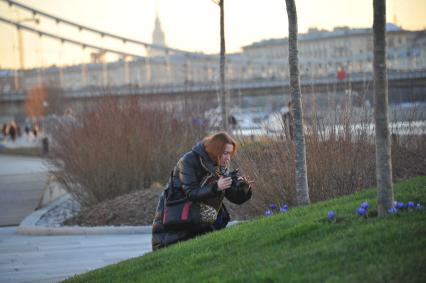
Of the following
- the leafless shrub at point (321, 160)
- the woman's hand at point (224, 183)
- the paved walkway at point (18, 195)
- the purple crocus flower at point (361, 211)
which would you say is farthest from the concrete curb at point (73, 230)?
the purple crocus flower at point (361, 211)

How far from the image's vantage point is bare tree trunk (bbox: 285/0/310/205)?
324 inches

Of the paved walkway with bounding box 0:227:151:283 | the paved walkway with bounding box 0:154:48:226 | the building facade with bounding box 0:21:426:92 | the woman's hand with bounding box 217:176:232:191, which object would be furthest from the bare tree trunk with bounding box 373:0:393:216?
the building facade with bounding box 0:21:426:92

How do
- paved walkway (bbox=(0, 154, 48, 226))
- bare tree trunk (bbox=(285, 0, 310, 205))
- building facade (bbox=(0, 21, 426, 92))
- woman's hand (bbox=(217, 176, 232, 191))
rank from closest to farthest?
woman's hand (bbox=(217, 176, 232, 191)), bare tree trunk (bbox=(285, 0, 310, 205)), paved walkway (bbox=(0, 154, 48, 226)), building facade (bbox=(0, 21, 426, 92))

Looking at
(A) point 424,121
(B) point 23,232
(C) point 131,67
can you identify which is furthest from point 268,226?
(C) point 131,67

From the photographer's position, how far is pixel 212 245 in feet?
21.4

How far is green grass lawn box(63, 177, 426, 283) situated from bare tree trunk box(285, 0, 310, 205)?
36.0 inches

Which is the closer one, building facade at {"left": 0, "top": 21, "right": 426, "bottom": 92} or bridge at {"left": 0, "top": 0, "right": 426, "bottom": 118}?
bridge at {"left": 0, "top": 0, "right": 426, "bottom": 118}

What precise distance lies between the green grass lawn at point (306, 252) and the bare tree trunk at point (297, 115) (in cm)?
92

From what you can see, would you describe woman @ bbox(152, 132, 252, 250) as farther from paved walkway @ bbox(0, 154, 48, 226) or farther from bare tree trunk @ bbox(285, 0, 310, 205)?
paved walkway @ bbox(0, 154, 48, 226)

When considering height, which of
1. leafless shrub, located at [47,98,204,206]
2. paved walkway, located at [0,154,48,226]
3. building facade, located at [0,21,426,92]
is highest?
building facade, located at [0,21,426,92]

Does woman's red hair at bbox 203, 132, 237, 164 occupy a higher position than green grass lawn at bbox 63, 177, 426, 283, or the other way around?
woman's red hair at bbox 203, 132, 237, 164

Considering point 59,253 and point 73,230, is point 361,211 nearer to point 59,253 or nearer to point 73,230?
point 59,253

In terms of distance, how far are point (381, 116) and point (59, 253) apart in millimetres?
6068

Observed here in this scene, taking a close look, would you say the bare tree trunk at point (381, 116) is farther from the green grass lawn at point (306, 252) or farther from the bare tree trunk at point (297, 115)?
the bare tree trunk at point (297, 115)
